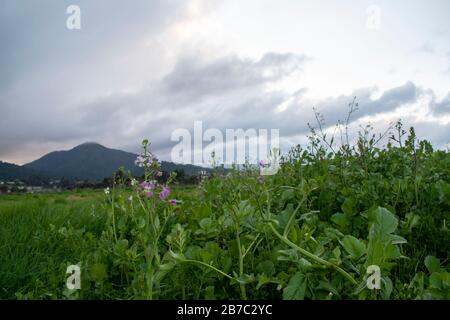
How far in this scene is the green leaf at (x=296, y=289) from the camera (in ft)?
8.77

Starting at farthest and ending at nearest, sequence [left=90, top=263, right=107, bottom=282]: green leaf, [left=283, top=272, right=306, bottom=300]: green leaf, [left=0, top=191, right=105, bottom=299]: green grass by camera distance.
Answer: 1. [left=0, top=191, right=105, bottom=299]: green grass
2. [left=90, top=263, right=107, bottom=282]: green leaf
3. [left=283, top=272, right=306, bottom=300]: green leaf

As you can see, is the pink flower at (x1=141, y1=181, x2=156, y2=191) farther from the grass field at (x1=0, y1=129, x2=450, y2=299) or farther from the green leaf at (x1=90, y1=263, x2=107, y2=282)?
the green leaf at (x1=90, y1=263, x2=107, y2=282)

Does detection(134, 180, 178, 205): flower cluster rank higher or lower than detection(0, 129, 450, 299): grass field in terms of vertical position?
higher

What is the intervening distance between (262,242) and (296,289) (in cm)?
130

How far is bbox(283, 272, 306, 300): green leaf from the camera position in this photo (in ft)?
8.77

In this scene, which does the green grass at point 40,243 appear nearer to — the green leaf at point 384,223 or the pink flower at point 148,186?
the pink flower at point 148,186

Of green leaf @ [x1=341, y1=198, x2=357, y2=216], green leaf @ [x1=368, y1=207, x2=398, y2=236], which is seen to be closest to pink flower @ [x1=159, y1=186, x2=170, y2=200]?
green leaf @ [x1=368, y1=207, x2=398, y2=236]

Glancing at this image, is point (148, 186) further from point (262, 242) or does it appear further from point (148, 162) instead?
point (262, 242)

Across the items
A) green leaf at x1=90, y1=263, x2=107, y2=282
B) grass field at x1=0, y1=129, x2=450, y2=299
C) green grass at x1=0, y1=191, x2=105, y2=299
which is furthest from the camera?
green grass at x1=0, y1=191, x2=105, y2=299

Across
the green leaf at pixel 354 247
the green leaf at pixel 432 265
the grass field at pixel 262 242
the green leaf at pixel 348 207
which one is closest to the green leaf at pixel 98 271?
the grass field at pixel 262 242

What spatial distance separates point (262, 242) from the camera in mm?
3994

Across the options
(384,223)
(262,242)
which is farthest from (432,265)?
(262,242)
